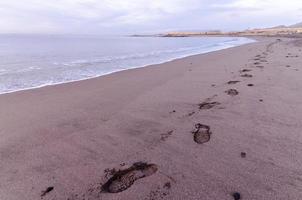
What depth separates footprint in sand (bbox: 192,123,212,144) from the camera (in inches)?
165

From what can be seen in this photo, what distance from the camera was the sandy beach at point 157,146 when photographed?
2990mm

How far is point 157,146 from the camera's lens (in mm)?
4027

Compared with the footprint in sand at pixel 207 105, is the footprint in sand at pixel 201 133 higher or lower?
higher

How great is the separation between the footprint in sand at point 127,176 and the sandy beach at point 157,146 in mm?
12

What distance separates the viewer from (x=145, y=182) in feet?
10.1

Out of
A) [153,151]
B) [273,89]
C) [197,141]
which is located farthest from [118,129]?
[273,89]

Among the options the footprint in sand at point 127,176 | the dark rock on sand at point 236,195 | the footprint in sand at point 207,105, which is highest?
the dark rock on sand at point 236,195

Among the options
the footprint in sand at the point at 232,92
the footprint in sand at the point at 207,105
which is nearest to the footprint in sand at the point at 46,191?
the footprint in sand at the point at 207,105

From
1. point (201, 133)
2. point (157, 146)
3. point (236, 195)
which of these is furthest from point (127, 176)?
point (201, 133)

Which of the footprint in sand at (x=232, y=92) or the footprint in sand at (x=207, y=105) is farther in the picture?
the footprint in sand at (x=232, y=92)

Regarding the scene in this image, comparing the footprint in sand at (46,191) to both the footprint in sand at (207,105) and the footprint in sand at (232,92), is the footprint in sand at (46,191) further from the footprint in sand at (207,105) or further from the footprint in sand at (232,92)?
the footprint in sand at (232,92)

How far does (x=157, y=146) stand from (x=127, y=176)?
0.91m

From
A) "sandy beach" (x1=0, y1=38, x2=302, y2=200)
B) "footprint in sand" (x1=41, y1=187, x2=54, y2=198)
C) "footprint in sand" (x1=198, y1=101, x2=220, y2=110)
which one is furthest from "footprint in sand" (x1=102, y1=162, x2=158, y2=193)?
"footprint in sand" (x1=198, y1=101, x2=220, y2=110)

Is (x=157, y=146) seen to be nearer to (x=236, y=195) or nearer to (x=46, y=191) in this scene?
(x=236, y=195)
